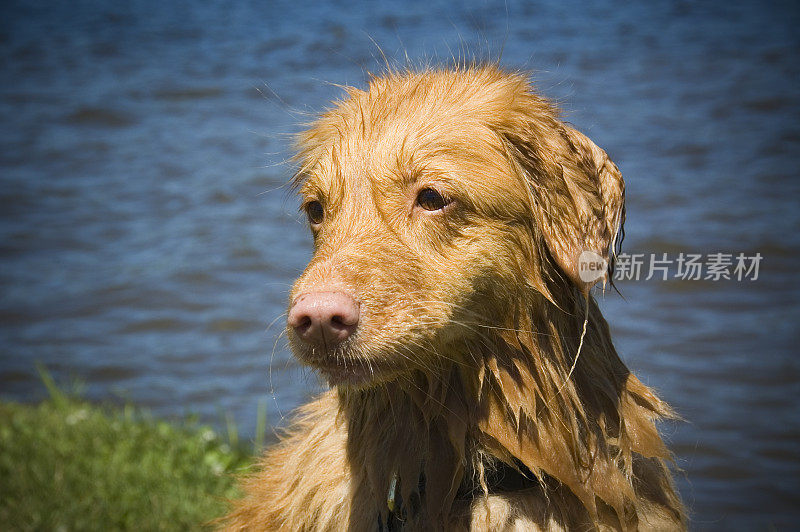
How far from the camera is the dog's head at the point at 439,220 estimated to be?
2859mm

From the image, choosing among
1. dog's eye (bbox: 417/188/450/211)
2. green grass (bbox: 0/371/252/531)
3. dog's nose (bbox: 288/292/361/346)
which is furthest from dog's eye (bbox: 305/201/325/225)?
green grass (bbox: 0/371/252/531)

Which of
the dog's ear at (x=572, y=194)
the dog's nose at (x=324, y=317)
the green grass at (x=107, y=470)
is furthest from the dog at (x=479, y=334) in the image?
the green grass at (x=107, y=470)

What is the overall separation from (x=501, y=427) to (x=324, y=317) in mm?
802

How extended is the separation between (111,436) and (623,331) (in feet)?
14.3

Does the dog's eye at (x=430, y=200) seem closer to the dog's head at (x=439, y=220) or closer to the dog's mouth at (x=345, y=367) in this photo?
the dog's head at (x=439, y=220)

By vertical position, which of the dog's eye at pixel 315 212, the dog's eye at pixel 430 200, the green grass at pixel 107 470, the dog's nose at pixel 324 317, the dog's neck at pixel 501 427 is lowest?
the green grass at pixel 107 470

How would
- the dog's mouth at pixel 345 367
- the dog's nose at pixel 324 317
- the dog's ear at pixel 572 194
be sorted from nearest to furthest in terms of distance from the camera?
the dog's nose at pixel 324 317 → the dog's mouth at pixel 345 367 → the dog's ear at pixel 572 194

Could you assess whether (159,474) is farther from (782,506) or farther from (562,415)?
(782,506)

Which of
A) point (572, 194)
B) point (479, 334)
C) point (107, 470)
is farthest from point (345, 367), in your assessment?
point (107, 470)

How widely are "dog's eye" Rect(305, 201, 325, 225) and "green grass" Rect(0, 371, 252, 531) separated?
1892 millimetres

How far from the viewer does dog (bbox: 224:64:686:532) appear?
304 cm

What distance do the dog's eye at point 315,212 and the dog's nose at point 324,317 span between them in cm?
62

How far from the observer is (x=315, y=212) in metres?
3.35

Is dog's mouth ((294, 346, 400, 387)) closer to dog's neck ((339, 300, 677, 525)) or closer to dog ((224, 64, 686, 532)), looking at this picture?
dog ((224, 64, 686, 532))
